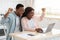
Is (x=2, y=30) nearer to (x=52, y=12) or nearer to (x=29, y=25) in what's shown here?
(x=29, y=25)

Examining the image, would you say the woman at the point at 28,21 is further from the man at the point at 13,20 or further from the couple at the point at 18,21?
the man at the point at 13,20

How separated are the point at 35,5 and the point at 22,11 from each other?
4.17ft

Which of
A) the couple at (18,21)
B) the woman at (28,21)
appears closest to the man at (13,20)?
the couple at (18,21)

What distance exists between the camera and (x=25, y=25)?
257 centimetres

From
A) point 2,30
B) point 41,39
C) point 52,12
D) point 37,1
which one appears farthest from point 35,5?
point 41,39

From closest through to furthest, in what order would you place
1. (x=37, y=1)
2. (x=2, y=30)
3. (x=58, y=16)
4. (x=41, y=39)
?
(x=41, y=39)
(x=2, y=30)
(x=58, y=16)
(x=37, y=1)

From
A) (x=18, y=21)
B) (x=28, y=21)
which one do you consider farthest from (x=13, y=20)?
(x=28, y=21)

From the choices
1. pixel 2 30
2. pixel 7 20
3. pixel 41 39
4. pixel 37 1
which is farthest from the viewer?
pixel 37 1

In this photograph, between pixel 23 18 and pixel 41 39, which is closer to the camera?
pixel 41 39

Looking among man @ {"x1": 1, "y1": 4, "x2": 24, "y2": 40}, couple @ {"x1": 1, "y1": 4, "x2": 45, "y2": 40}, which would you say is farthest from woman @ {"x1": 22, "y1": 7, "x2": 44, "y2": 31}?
man @ {"x1": 1, "y1": 4, "x2": 24, "y2": 40}

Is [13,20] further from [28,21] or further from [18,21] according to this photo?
[28,21]

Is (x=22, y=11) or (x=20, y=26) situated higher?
(x=22, y=11)

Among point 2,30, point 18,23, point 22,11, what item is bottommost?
point 2,30

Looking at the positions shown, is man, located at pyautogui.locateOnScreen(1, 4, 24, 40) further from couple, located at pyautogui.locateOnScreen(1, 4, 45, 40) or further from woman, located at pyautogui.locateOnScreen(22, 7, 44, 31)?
woman, located at pyautogui.locateOnScreen(22, 7, 44, 31)
